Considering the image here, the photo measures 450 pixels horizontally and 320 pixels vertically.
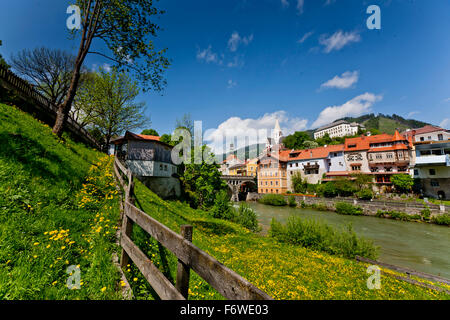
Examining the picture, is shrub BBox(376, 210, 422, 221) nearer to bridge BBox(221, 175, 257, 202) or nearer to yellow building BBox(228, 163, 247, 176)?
bridge BBox(221, 175, 257, 202)

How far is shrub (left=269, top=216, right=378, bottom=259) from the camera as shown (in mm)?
11766

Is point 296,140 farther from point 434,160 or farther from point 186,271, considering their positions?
point 186,271

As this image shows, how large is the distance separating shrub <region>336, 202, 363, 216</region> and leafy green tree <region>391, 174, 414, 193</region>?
48.2 ft

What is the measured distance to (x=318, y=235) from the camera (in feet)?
42.8

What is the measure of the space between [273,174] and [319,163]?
45.5ft

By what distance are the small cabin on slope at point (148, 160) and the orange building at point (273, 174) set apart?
126 feet

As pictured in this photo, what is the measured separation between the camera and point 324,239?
12750 mm

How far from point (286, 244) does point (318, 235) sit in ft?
7.77

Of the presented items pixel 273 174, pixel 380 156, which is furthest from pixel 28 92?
pixel 380 156

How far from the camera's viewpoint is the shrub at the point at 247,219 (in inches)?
759

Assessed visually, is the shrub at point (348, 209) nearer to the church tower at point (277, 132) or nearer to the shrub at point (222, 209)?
the shrub at point (222, 209)

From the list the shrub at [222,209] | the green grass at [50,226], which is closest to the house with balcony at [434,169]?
the shrub at [222,209]
